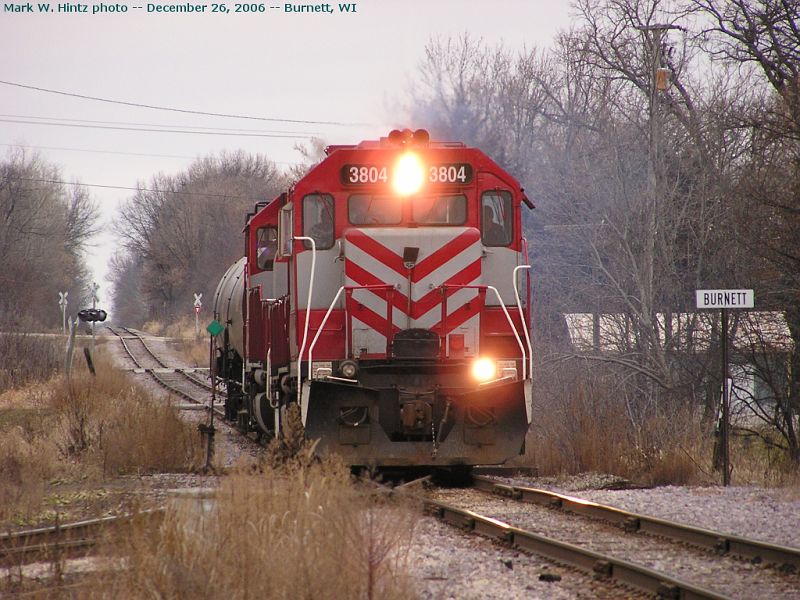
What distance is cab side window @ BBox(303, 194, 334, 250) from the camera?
11.3 meters

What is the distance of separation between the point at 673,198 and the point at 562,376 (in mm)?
4549

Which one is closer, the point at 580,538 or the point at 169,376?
the point at 580,538

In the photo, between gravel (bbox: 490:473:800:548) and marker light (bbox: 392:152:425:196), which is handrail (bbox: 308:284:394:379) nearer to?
marker light (bbox: 392:152:425:196)

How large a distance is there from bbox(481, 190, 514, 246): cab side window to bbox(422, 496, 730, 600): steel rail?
125 inches

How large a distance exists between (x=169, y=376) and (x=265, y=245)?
19.7 m

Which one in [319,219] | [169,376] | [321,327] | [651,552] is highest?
[319,219]

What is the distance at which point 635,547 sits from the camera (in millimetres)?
7844

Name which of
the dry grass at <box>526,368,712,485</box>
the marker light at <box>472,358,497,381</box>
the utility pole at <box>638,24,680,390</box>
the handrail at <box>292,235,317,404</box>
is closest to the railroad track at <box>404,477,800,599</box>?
the marker light at <box>472,358,497,381</box>

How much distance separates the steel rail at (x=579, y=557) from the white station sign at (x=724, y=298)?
4.12 m

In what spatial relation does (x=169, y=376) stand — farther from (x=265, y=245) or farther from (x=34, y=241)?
(x=34, y=241)

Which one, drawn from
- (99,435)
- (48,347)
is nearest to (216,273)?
(48,347)

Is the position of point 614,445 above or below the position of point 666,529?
above

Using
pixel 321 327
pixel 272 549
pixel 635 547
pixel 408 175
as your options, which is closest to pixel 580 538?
pixel 635 547

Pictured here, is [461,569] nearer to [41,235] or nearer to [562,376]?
[562,376]
